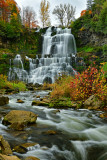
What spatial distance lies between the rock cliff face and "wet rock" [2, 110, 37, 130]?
87.3 feet

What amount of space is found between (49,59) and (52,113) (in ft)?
59.4

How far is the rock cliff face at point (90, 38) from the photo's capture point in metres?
27.6

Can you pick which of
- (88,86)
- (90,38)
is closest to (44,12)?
(90,38)

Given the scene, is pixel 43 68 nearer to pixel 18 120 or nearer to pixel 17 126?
pixel 18 120

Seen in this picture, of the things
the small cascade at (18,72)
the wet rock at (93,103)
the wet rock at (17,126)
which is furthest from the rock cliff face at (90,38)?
the wet rock at (17,126)

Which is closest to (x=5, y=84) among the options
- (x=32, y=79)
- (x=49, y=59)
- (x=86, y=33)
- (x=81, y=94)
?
(x=32, y=79)

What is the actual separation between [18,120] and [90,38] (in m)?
29.6

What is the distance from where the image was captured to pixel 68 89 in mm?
8039

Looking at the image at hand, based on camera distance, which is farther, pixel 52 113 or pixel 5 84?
pixel 5 84

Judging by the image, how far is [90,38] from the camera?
30.0m

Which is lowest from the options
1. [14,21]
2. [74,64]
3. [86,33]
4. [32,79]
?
[32,79]

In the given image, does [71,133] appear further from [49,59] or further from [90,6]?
[90,6]

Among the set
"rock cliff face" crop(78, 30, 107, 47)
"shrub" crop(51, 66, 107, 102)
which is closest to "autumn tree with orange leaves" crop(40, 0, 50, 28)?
"rock cliff face" crop(78, 30, 107, 47)

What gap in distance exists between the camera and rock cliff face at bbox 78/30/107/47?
27.6 m
